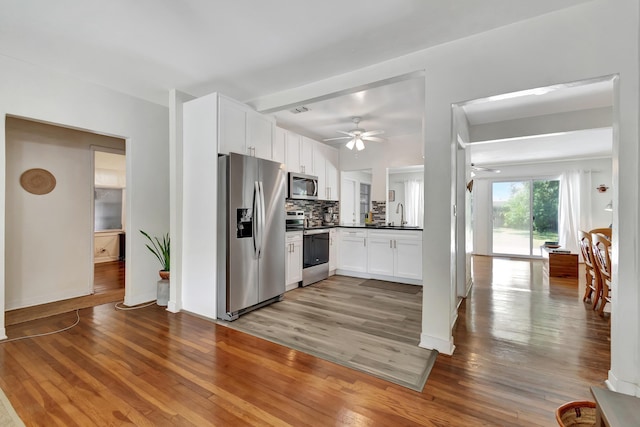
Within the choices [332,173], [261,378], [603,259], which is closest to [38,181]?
[261,378]

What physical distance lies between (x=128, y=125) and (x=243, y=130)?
5.09 feet

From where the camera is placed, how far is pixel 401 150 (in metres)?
5.70

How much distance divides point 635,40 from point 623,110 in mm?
451

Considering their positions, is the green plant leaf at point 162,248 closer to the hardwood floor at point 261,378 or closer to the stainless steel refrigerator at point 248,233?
the hardwood floor at point 261,378

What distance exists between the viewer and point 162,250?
3.94m

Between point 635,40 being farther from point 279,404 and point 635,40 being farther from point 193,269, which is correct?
point 193,269

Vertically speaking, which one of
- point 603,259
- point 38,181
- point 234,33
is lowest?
point 603,259

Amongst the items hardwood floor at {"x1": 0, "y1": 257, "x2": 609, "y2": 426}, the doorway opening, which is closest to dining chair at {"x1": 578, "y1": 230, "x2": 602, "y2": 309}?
hardwood floor at {"x1": 0, "y1": 257, "x2": 609, "y2": 426}

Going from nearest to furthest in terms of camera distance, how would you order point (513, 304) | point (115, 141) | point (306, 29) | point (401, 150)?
point (306, 29), point (513, 304), point (115, 141), point (401, 150)

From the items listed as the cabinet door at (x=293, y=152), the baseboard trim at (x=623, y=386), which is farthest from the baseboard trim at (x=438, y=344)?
the cabinet door at (x=293, y=152)

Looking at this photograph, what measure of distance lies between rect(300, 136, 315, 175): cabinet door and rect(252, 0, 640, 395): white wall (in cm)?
230

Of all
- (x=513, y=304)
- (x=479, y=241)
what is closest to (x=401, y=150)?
(x=513, y=304)

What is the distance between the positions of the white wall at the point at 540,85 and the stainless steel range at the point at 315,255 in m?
2.49

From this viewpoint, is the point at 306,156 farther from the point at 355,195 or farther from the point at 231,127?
the point at 355,195
